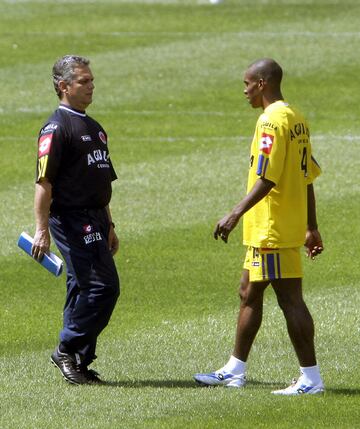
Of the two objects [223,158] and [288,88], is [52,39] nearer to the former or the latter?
[288,88]

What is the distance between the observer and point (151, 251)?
14.0 m

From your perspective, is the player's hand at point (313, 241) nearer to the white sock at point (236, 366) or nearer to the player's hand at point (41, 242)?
the white sock at point (236, 366)

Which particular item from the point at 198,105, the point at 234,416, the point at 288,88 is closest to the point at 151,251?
the point at 234,416

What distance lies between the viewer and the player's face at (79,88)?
9039 millimetres

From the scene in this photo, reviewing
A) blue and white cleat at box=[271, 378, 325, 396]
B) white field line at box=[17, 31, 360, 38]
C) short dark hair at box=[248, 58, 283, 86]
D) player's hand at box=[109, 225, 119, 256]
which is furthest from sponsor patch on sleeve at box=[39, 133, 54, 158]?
white field line at box=[17, 31, 360, 38]

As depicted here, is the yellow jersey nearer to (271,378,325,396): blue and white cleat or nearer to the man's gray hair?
(271,378,325,396): blue and white cleat

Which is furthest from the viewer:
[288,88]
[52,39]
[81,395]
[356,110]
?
[52,39]

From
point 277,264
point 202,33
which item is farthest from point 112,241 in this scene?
point 202,33

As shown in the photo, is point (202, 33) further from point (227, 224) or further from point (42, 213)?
point (227, 224)

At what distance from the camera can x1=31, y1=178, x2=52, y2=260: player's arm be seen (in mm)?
8844

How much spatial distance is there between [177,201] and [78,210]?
706cm

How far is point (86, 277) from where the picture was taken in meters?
8.99

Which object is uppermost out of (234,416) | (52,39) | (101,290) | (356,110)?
(52,39)

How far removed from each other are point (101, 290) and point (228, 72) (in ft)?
50.9
